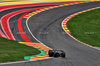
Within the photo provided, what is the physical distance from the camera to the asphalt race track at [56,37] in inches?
513

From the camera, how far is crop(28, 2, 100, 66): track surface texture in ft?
48.1

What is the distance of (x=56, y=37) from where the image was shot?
2336 centimetres

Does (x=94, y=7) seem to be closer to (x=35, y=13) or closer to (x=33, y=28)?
(x=35, y=13)

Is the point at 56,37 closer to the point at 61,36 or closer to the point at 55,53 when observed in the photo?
the point at 61,36

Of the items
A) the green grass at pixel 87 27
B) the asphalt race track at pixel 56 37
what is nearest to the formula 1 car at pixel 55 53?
the asphalt race track at pixel 56 37

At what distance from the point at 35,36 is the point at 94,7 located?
20.4 m

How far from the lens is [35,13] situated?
3328 centimetres

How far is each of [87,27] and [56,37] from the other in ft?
21.6

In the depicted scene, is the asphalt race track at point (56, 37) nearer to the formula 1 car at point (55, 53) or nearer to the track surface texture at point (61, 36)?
the track surface texture at point (61, 36)

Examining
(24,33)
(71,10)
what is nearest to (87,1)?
(71,10)

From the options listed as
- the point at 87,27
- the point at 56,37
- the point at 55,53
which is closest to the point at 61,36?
the point at 56,37

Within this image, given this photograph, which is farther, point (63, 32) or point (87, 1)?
point (87, 1)

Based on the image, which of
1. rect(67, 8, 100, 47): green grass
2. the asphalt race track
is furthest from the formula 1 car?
rect(67, 8, 100, 47): green grass

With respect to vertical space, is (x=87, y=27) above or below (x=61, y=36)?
above
